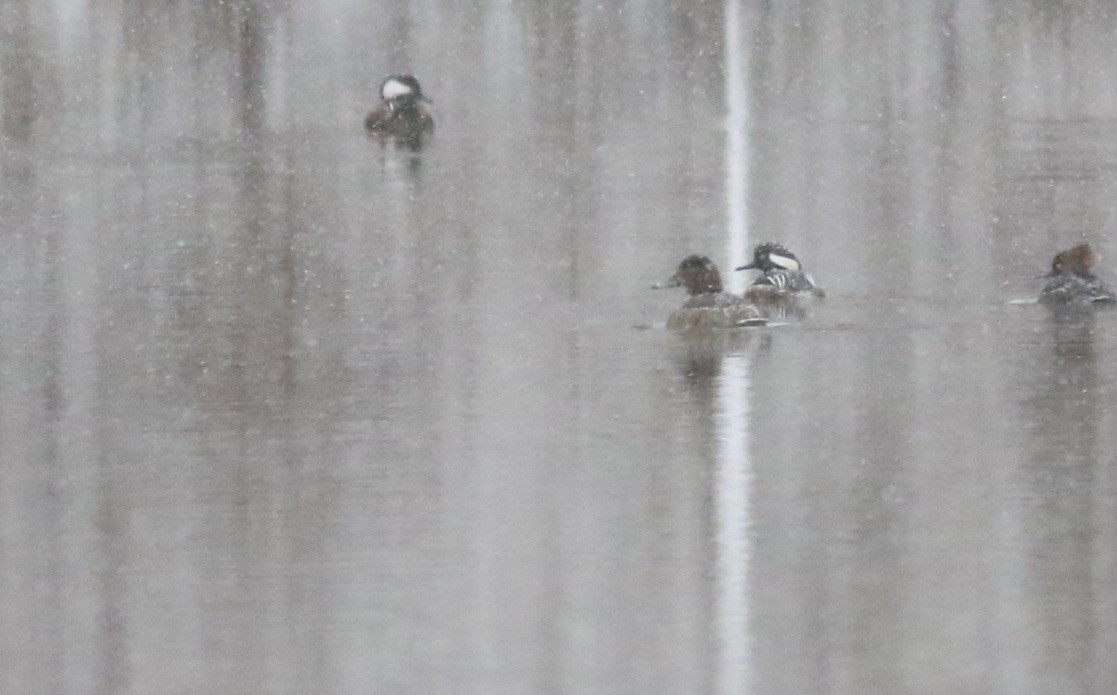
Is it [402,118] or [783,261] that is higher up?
[402,118]

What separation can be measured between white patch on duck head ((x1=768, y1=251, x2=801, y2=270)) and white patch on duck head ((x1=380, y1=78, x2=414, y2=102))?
1370 centimetres

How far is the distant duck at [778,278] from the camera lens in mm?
16656

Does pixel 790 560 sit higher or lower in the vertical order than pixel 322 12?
lower

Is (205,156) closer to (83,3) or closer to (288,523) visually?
(288,523)

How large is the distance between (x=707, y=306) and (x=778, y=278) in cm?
94

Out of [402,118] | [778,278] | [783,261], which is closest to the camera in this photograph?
[778,278]

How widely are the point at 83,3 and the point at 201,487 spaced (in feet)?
147

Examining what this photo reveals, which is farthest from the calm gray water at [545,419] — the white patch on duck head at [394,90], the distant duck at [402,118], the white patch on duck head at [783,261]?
the white patch on duck head at [394,90]

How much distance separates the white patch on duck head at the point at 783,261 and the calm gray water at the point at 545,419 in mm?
490

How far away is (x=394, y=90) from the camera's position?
30.9m

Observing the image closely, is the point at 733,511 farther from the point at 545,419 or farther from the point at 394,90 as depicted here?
the point at 394,90

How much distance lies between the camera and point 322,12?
51.2m

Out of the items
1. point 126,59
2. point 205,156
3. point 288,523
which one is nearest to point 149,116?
point 205,156

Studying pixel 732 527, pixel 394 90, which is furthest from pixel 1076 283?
pixel 394 90
